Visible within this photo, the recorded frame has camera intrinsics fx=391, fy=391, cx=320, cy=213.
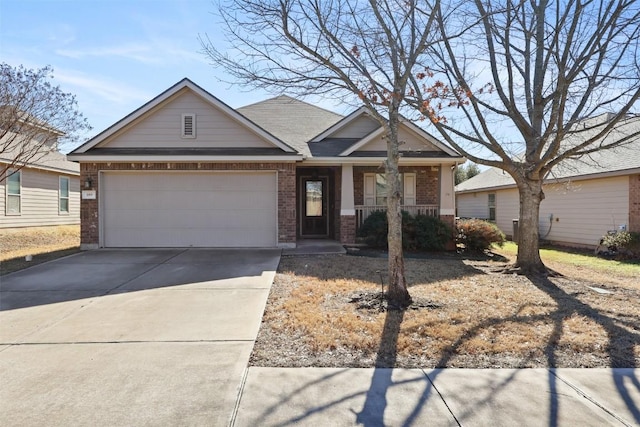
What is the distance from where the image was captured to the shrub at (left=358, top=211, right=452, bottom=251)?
11.6 meters

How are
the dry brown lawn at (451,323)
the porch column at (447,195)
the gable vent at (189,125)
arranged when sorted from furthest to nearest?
the porch column at (447,195), the gable vent at (189,125), the dry brown lawn at (451,323)

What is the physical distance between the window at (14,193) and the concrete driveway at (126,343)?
30.6ft

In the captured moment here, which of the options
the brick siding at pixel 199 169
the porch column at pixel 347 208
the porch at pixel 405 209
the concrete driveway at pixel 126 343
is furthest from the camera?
the porch at pixel 405 209

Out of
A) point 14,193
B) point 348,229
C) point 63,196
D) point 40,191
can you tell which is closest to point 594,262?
point 348,229

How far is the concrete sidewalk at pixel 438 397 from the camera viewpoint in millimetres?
2967

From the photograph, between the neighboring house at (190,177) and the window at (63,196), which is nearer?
the neighboring house at (190,177)

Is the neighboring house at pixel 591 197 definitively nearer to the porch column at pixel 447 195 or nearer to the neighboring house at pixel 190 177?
the porch column at pixel 447 195

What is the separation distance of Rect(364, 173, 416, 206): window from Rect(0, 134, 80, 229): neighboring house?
11.2m

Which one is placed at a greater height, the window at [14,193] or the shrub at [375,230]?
the window at [14,193]

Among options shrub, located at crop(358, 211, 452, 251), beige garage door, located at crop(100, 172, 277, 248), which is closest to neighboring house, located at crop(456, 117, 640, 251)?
shrub, located at crop(358, 211, 452, 251)

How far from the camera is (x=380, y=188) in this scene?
13656mm

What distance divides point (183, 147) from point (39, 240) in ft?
25.7

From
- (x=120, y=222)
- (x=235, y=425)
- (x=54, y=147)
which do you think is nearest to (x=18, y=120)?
(x=54, y=147)

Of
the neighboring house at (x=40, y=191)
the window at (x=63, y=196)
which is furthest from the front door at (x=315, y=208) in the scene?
the window at (x=63, y=196)
